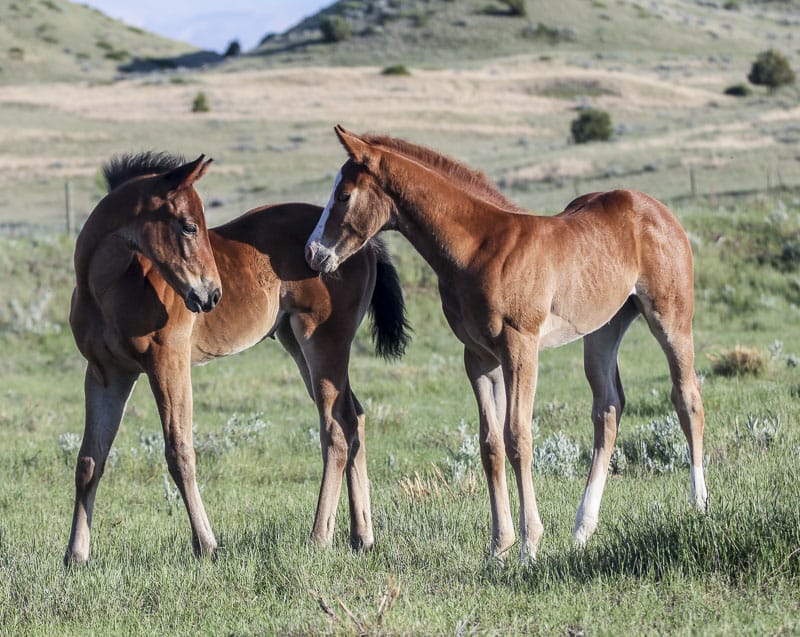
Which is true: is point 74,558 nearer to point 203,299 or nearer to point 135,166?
point 203,299

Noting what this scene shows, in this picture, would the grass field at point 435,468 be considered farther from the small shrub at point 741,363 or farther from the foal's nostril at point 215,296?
the foal's nostril at point 215,296

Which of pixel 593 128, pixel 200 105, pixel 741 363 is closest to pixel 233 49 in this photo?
pixel 200 105

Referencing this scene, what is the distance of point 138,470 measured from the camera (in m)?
9.51

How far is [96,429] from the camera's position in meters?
6.59

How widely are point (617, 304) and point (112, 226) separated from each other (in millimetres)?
2951

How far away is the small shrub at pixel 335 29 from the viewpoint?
8588cm

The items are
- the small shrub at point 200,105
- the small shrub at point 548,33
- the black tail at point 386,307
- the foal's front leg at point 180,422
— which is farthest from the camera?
the small shrub at point 548,33

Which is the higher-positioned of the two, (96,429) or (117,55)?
(96,429)

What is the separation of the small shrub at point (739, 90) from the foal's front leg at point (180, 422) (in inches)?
2256

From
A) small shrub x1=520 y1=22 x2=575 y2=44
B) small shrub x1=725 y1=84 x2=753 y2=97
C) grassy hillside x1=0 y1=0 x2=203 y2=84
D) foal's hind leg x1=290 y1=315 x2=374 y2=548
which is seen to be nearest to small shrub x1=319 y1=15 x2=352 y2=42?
small shrub x1=520 y1=22 x2=575 y2=44

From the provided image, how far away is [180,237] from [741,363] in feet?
24.4

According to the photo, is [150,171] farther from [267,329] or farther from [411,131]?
[411,131]

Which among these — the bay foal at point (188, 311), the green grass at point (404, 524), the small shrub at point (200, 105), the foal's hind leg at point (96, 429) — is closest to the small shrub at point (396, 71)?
the small shrub at point (200, 105)

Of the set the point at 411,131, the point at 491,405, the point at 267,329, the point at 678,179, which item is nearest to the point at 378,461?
the point at 267,329
